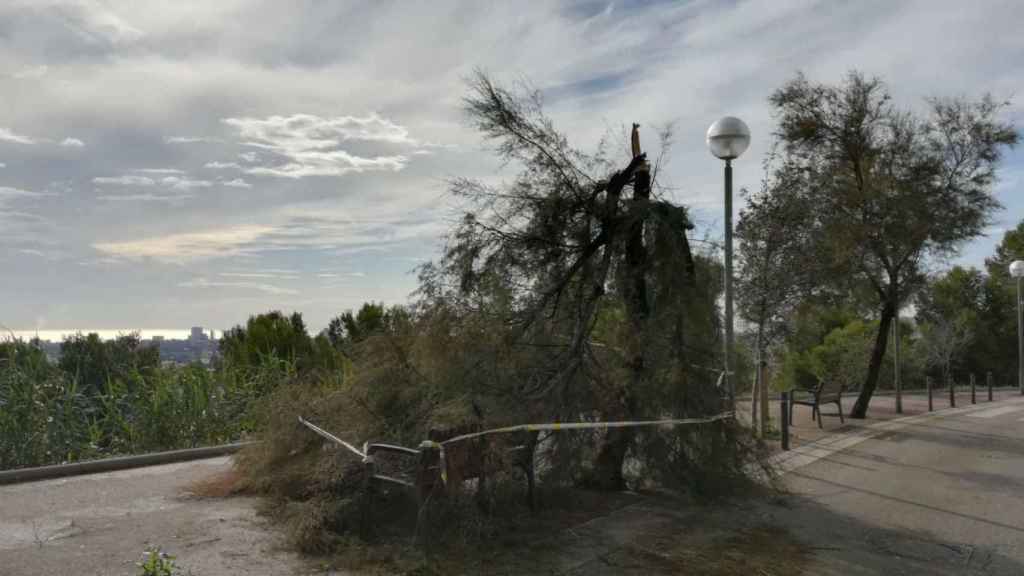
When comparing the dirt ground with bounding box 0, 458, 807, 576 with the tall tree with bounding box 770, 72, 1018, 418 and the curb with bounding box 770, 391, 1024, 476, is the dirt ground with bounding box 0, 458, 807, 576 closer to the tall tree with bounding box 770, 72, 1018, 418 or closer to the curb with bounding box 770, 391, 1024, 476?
the curb with bounding box 770, 391, 1024, 476

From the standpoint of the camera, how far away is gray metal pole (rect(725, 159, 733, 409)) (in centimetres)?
843

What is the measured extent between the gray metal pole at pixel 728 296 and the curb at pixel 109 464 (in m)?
4.78

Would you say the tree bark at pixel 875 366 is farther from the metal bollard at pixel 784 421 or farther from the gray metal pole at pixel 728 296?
the gray metal pole at pixel 728 296

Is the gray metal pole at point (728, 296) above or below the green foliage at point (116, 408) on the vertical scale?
above

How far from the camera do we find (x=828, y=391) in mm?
15664

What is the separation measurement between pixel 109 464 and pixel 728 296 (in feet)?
23.4

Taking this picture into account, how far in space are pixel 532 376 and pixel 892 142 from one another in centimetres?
1159

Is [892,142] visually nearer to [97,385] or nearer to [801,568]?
[801,568]

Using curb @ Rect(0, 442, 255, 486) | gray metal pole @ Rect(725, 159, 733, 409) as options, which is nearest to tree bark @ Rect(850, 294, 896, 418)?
gray metal pole @ Rect(725, 159, 733, 409)

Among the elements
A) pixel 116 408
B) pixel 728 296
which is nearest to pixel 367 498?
pixel 728 296

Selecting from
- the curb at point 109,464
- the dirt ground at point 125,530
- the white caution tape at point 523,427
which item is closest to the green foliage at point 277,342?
the curb at point 109,464

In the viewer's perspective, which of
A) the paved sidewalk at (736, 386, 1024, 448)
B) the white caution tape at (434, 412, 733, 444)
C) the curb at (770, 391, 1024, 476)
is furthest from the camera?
the paved sidewalk at (736, 386, 1024, 448)

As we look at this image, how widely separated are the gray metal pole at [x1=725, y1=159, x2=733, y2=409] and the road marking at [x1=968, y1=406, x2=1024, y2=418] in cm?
1131

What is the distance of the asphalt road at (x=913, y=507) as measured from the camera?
6.32 meters
